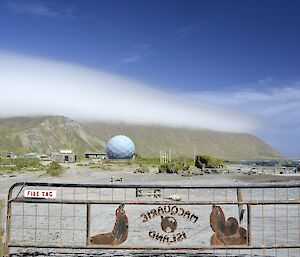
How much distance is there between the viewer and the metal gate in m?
8.40

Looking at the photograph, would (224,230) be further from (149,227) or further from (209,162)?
(209,162)

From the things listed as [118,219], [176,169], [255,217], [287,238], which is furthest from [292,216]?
[176,169]

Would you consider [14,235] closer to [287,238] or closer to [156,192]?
[287,238]

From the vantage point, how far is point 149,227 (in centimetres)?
1289

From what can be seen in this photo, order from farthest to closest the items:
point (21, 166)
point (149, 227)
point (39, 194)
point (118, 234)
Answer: point (21, 166)
point (149, 227)
point (118, 234)
point (39, 194)

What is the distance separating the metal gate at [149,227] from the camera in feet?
27.6

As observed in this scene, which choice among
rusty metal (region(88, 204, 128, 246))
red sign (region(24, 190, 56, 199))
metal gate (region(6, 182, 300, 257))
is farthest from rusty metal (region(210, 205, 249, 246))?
red sign (region(24, 190, 56, 199))

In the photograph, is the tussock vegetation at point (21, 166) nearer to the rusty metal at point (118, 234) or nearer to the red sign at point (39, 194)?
the red sign at point (39, 194)

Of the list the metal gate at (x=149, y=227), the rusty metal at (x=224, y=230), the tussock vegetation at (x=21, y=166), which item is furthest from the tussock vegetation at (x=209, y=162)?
the rusty metal at (x=224, y=230)

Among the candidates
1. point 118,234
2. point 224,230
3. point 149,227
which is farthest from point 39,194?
point 149,227

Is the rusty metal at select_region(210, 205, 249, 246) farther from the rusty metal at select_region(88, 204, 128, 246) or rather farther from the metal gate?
the rusty metal at select_region(88, 204, 128, 246)

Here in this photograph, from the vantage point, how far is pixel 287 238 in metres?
11.2

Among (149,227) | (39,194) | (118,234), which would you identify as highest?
(39,194)

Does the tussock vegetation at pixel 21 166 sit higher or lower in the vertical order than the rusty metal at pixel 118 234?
lower
